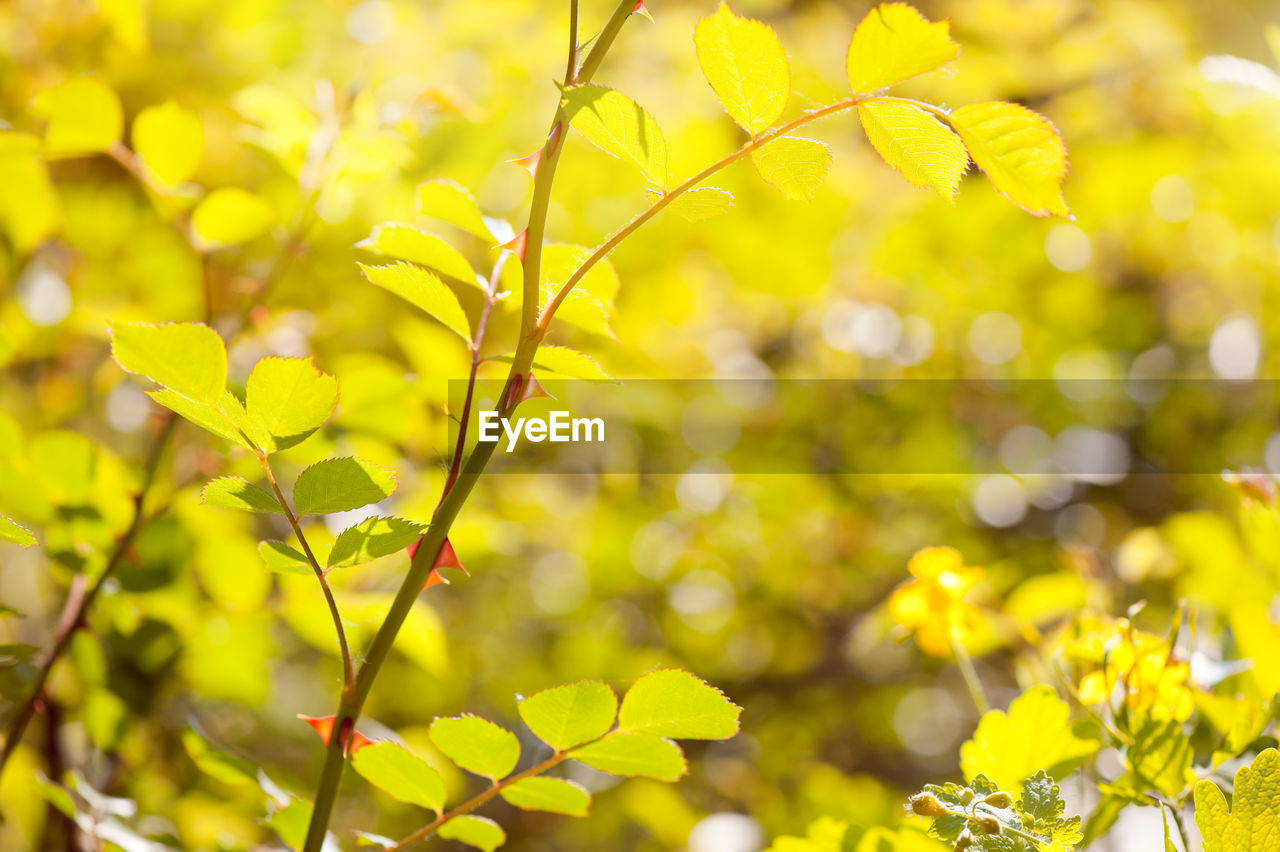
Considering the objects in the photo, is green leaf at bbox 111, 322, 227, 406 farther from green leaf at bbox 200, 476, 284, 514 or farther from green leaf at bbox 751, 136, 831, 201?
green leaf at bbox 751, 136, 831, 201

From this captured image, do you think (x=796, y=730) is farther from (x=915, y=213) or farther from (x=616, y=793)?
(x=915, y=213)

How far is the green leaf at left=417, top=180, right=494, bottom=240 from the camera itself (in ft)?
1.74

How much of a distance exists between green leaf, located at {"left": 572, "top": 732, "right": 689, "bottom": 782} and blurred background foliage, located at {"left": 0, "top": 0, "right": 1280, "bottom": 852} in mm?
412

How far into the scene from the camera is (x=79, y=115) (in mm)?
767

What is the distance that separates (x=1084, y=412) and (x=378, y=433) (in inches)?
55.6

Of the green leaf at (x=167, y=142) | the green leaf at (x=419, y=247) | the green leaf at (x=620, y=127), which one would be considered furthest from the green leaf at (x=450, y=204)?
the green leaf at (x=167, y=142)

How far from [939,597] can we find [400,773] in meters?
0.45

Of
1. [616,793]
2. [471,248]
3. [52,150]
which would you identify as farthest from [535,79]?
[616,793]

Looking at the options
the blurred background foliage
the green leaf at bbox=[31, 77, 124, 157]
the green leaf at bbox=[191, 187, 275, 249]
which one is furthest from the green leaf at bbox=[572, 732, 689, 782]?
the green leaf at bbox=[31, 77, 124, 157]

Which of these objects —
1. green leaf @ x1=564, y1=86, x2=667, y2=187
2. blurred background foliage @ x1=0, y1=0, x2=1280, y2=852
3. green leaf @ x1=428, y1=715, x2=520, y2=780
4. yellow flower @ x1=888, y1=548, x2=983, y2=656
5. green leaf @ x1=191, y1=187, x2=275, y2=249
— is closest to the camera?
green leaf @ x1=564, y1=86, x2=667, y2=187

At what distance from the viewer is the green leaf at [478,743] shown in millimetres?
477

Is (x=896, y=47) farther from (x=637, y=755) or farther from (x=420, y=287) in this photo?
(x=637, y=755)

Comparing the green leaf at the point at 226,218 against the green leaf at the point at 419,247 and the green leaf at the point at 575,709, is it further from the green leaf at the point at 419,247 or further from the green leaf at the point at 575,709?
the green leaf at the point at 575,709

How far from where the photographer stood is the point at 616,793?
1.50m
